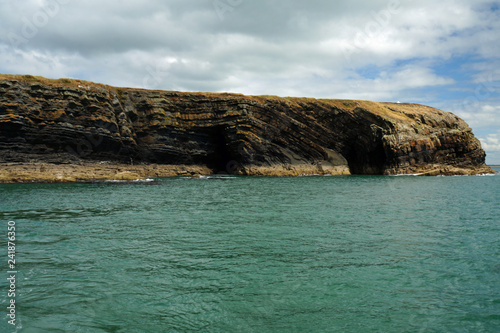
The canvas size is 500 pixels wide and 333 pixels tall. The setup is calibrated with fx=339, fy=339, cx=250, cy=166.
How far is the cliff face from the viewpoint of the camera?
59.8m

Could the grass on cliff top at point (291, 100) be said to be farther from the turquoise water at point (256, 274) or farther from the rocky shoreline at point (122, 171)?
the turquoise water at point (256, 274)

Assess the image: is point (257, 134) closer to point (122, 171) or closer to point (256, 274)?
point (122, 171)

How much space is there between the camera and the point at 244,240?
12.7 meters

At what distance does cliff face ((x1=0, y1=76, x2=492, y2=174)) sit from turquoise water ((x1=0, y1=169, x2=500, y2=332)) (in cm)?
4616

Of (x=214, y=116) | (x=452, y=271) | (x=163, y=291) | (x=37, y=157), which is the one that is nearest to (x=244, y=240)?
(x=163, y=291)

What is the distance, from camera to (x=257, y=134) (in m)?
68.7

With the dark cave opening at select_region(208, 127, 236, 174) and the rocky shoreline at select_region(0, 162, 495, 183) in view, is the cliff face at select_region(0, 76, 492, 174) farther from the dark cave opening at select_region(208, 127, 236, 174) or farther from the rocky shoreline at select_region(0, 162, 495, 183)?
the rocky shoreline at select_region(0, 162, 495, 183)

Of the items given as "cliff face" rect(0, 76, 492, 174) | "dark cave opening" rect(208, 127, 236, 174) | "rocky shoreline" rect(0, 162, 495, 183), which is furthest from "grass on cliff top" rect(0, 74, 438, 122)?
"rocky shoreline" rect(0, 162, 495, 183)

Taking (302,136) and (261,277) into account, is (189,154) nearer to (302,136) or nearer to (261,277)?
(302,136)

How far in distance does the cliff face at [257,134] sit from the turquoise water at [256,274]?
46.2 meters

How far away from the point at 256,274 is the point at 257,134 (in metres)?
60.4

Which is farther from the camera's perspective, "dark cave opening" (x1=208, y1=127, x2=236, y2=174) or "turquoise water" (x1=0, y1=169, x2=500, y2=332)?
"dark cave opening" (x1=208, y1=127, x2=236, y2=174)

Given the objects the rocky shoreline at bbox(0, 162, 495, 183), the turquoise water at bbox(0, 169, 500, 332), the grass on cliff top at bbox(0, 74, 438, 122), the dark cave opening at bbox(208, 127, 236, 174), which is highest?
the grass on cliff top at bbox(0, 74, 438, 122)

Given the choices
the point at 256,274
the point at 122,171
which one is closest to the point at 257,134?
the point at 122,171
